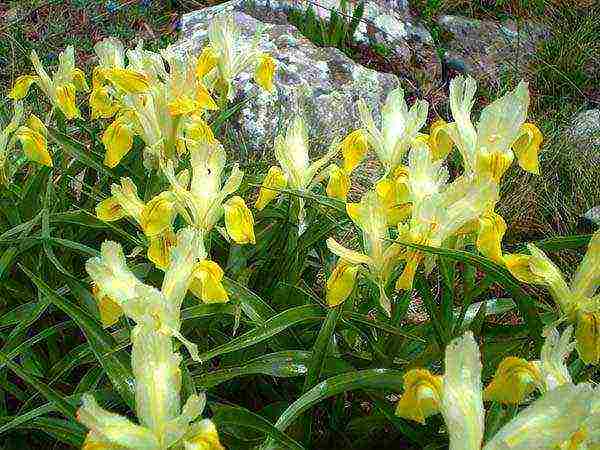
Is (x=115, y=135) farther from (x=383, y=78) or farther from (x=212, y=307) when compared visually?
(x=383, y=78)

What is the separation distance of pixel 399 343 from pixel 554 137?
2721 millimetres

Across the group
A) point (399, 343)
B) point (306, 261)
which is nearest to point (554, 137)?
point (306, 261)

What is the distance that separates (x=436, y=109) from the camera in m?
5.09

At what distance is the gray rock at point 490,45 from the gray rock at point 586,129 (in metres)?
0.63

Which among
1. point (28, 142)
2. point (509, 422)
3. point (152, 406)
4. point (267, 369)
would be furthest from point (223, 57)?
point (509, 422)

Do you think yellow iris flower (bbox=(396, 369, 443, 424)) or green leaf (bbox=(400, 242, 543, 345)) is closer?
yellow iris flower (bbox=(396, 369, 443, 424))

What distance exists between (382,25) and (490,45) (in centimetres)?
81

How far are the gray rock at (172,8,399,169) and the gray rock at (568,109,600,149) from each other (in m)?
1.03

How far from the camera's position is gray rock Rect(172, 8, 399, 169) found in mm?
4125

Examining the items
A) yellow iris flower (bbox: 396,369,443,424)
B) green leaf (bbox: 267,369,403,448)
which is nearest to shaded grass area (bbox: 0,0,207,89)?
green leaf (bbox: 267,369,403,448)

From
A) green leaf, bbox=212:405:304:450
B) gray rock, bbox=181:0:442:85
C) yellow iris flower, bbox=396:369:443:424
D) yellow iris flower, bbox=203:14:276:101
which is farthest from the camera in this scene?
gray rock, bbox=181:0:442:85

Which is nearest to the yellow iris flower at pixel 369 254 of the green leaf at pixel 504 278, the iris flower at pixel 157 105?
the green leaf at pixel 504 278

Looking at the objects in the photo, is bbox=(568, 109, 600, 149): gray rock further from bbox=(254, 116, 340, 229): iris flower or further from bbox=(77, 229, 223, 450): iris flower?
bbox=(77, 229, 223, 450): iris flower

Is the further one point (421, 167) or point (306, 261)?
point (306, 261)
